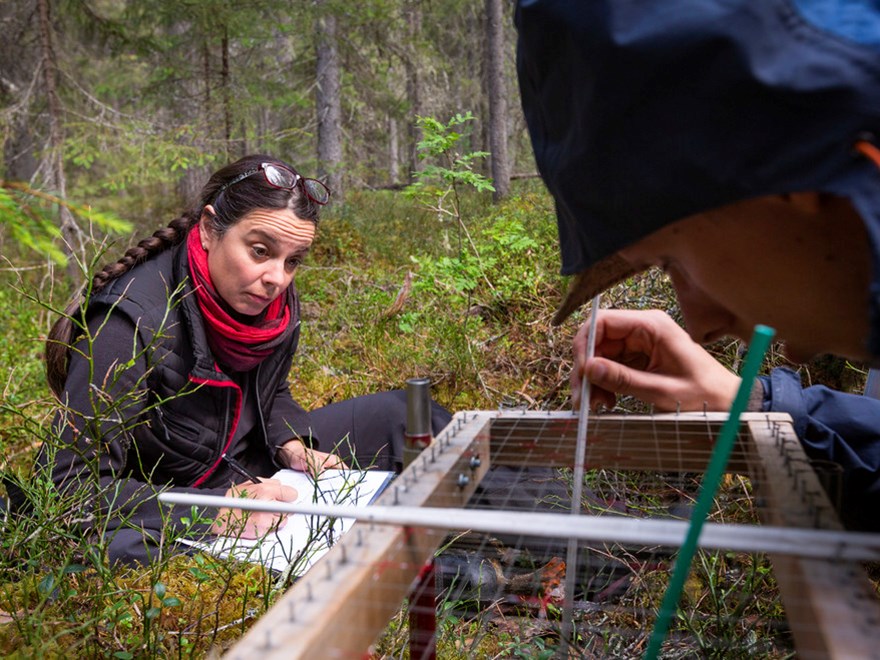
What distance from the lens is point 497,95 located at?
11570mm

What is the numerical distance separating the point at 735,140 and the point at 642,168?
125mm

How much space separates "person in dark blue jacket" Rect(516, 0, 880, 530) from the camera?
2.31 feet

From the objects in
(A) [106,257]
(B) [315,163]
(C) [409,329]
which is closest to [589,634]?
(C) [409,329]

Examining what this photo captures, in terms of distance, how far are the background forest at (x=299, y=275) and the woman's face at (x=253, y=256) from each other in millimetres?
718

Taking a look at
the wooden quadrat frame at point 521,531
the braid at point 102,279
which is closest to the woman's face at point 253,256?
the braid at point 102,279

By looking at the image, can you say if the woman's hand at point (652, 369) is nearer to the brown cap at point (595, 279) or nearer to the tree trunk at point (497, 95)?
the brown cap at point (595, 279)

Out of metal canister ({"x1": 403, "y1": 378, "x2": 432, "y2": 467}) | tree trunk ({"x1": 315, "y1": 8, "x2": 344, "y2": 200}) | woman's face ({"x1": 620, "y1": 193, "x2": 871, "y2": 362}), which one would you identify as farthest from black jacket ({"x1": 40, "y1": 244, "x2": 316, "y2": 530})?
tree trunk ({"x1": 315, "y1": 8, "x2": 344, "y2": 200})

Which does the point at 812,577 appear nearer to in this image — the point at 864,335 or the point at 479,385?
the point at 864,335

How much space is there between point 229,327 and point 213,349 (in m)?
0.18

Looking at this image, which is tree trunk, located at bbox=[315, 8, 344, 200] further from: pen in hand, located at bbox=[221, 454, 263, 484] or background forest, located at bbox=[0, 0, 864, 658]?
pen in hand, located at bbox=[221, 454, 263, 484]

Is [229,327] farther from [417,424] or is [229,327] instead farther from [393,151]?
[393,151]

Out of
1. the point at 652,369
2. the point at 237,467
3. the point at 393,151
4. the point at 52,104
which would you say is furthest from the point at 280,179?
the point at 393,151

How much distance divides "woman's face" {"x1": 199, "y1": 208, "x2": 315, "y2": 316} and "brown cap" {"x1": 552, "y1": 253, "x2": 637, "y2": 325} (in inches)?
85.3

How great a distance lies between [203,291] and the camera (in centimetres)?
313
